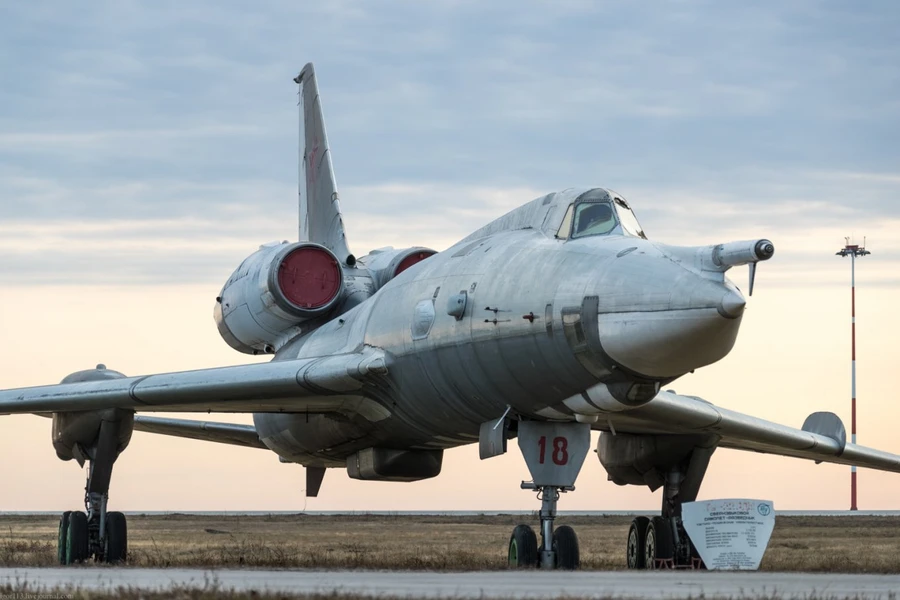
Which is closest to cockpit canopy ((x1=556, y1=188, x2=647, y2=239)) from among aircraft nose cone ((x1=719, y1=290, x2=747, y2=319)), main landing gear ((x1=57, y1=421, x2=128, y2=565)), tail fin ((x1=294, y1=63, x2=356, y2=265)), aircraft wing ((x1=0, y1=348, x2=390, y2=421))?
aircraft nose cone ((x1=719, y1=290, x2=747, y2=319))

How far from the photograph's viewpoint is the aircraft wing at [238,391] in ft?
58.3

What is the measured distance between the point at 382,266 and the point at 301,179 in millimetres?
6266

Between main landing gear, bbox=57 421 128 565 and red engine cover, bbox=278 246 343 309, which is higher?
red engine cover, bbox=278 246 343 309

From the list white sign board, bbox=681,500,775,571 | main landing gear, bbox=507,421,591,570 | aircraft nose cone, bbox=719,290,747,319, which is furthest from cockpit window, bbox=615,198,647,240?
white sign board, bbox=681,500,775,571

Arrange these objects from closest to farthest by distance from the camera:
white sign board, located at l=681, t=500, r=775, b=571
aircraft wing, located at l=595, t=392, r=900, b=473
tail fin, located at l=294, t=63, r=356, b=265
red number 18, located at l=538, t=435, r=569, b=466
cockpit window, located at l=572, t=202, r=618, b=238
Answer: cockpit window, located at l=572, t=202, r=618, b=238 → red number 18, located at l=538, t=435, r=569, b=466 → white sign board, located at l=681, t=500, r=775, b=571 → aircraft wing, located at l=595, t=392, r=900, b=473 → tail fin, located at l=294, t=63, r=356, b=265

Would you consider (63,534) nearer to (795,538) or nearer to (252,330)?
(252,330)

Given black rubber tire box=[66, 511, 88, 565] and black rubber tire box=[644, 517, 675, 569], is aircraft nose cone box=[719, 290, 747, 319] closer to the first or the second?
black rubber tire box=[644, 517, 675, 569]

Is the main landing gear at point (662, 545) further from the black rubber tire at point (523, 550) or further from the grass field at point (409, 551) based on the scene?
the black rubber tire at point (523, 550)

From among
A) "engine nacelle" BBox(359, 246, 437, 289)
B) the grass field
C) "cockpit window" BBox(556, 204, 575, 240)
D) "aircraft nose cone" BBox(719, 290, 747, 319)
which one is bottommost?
the grass field

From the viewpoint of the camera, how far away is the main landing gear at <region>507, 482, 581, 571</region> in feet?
51.1

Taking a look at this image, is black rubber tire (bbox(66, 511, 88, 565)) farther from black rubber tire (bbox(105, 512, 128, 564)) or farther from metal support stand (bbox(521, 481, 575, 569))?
metal support stand (bbox(521, 481, 575, 569))

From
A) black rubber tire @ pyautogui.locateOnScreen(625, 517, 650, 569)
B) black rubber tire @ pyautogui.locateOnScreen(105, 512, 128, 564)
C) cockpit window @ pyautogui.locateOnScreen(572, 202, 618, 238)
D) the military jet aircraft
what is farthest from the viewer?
black rubber tire @ pyautogui.locateOnScreen(105, 512, 128, 564)

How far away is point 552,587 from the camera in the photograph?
11.3 meters

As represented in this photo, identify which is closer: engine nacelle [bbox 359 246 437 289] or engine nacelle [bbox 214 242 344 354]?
engine nacelle [bbox 214 242 344 354]
